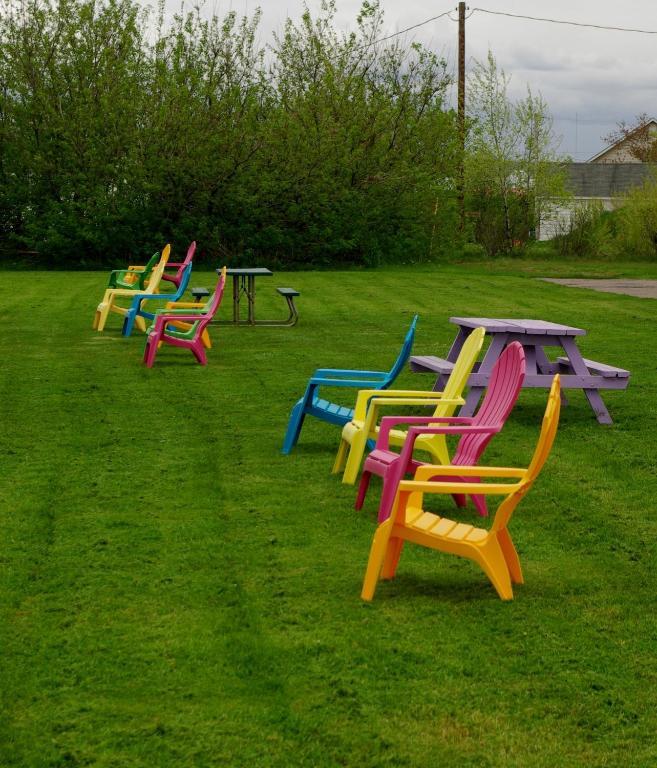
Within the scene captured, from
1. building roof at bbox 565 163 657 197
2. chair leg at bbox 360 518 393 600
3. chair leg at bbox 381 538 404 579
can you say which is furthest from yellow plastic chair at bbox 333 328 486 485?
building roof at bbox 565 163 657 197

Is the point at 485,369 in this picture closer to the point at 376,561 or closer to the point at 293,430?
the point at 293,430

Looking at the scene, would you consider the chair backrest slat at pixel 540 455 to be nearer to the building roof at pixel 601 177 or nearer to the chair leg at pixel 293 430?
the chair leg at pixel 293 430

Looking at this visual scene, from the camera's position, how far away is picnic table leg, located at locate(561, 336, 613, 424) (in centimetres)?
936

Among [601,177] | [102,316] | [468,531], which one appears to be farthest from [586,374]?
[601,177]

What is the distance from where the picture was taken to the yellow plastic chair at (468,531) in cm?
513

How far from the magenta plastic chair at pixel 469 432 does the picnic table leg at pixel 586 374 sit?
2916 millimetres

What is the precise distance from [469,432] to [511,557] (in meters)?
0.70

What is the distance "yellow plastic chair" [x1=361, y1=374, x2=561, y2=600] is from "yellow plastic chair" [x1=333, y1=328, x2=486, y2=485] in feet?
4.92

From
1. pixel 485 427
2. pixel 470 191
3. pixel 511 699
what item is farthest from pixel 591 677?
pixel 470 191

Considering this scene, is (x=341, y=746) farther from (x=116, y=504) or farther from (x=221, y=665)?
(x=116, y=504)

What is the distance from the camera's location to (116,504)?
6762 mm

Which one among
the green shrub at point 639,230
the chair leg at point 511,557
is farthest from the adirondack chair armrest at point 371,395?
the green shrub at point 639,230

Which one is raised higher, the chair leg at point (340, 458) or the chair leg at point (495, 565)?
the chair leg at point (495, 565)

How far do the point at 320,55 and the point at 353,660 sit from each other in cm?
2524
